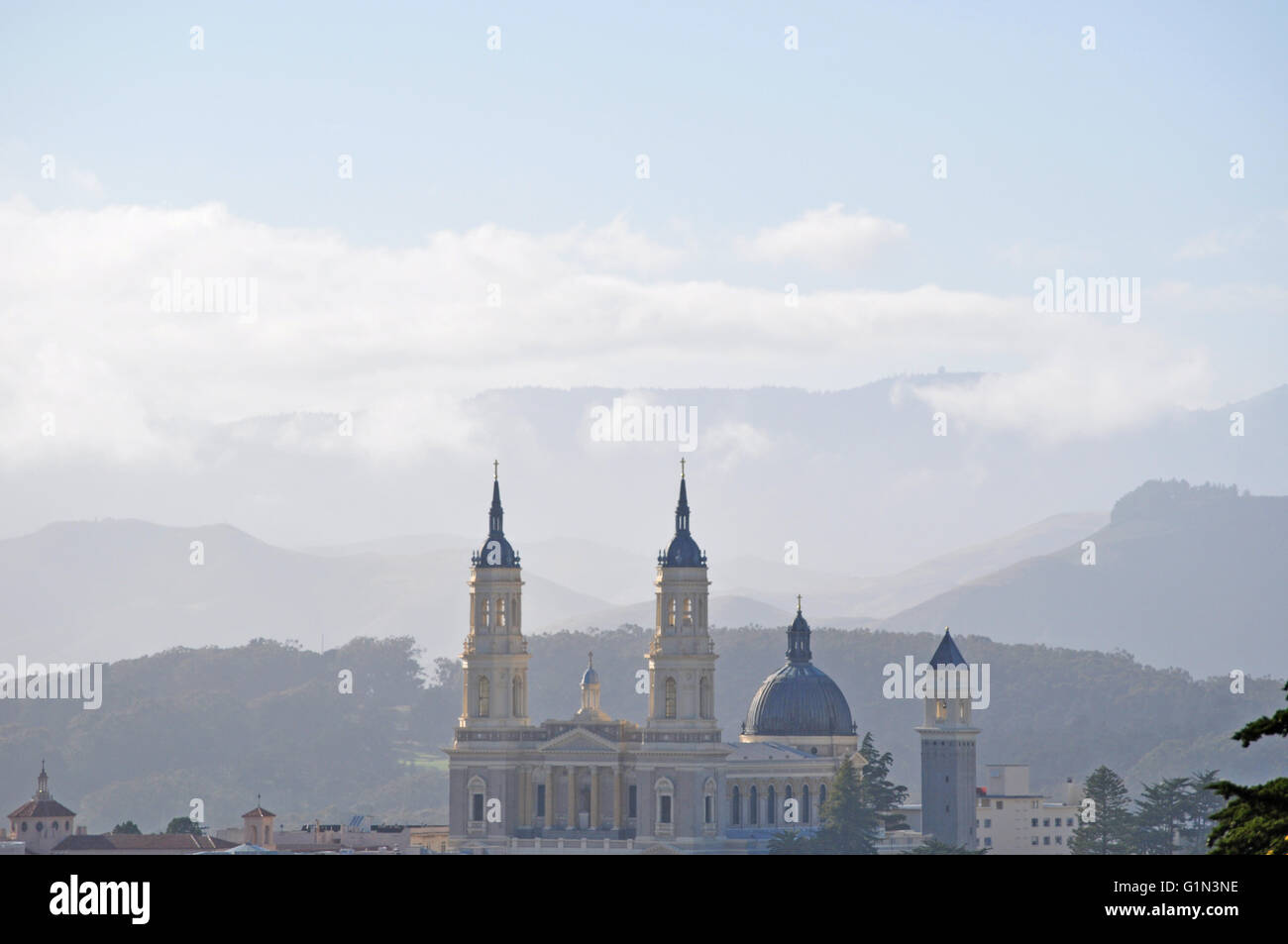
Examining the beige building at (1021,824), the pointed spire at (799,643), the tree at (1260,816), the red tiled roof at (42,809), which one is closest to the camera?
the tree at (1260,816)

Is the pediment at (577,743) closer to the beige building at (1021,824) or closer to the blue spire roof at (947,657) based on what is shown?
the blue spire roof at (947,657)

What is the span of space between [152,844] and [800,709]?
3596 centimetres

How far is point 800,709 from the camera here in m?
168

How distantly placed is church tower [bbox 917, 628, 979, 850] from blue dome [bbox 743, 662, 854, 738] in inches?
199

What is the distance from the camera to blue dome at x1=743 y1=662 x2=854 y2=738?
549ft

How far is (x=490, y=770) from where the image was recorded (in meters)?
158

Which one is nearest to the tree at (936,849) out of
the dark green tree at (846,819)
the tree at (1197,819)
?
the dark green tree at (846,819)

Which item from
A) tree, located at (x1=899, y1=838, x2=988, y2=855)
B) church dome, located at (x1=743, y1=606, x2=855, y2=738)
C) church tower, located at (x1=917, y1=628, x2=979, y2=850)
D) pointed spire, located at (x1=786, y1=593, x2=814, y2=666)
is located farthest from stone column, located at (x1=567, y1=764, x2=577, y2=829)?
pointed spire, located at (x1=786, y1=593, x2=814, y2=666)

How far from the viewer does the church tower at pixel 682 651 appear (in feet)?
501

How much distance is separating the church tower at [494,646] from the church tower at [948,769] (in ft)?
72.2

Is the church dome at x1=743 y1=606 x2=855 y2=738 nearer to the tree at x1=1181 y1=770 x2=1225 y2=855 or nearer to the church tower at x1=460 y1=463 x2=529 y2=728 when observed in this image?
the church tower at x1=460 y1=463 x2=529 y2=728

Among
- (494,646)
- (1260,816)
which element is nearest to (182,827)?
Answer: (494,646)
